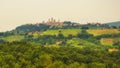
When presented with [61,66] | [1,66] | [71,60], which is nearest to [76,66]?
[61,66]

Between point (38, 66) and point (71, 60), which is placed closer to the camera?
point (38, 66)

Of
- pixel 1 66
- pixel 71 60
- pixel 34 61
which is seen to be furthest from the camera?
pixel 71 60

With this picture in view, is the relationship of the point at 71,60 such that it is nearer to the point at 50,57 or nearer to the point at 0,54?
the point at 50,57

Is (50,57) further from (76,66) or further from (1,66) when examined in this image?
(1,66)

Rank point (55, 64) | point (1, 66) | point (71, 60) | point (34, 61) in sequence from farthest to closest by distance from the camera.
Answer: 1. point (71, 60)
2. point (34, 61)
3. point (55, 64)
4. point (1, 66)

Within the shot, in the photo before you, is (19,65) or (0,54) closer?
(19,65)

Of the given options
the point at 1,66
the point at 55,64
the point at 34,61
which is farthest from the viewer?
the point at 34,61

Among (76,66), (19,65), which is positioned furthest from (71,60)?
(19,65)

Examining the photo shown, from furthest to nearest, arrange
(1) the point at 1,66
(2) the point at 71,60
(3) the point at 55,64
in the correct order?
(2) the point at 71,60 < (3) the point at 55,64 < (1) the point at 1,66
